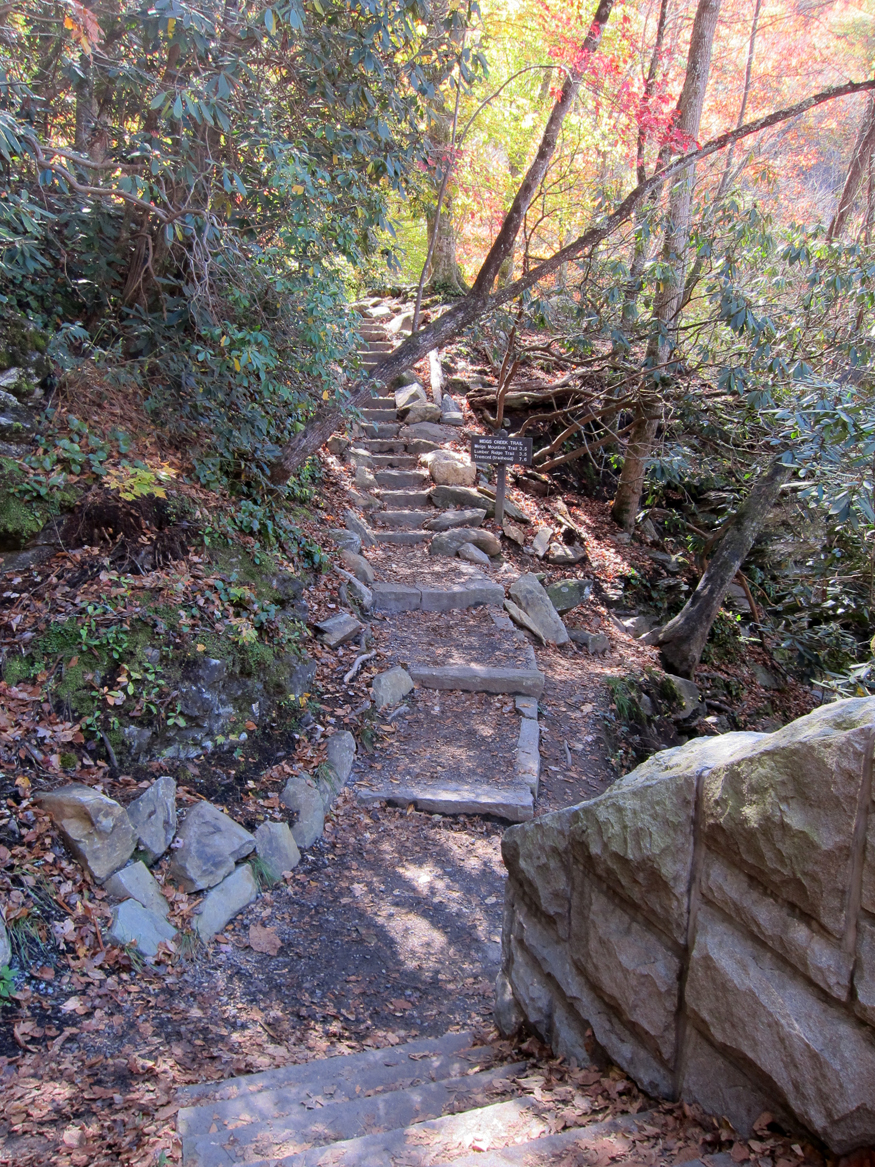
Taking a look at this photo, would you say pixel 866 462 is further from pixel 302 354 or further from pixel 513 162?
pixel 513 162

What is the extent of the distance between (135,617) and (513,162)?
1427 centimetres

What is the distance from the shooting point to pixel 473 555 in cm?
919

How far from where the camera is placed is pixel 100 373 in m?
5.80

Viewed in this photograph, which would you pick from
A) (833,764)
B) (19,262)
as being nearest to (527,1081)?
(833,764)

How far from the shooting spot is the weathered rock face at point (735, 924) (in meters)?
1.68

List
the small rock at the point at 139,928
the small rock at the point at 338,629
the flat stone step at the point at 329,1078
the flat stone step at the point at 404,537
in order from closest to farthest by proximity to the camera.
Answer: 1. the flat stone step at the point at 329,1078
2. the small rock at the point at 139,928
3. the small rock at the point at 338,629
4. the flat stone step at the point at 404,537

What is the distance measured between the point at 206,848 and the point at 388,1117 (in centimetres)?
203

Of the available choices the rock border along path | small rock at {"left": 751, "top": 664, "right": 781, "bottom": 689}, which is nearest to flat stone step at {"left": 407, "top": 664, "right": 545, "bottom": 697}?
the rock border along path

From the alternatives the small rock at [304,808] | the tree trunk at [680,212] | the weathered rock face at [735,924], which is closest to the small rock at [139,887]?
the small rock at [304,808]

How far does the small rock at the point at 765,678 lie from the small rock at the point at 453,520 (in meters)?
4.24

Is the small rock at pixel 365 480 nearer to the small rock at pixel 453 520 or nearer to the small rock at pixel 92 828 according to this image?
the small rock at pixel 453 520

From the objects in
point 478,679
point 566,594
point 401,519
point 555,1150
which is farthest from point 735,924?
point 401,519

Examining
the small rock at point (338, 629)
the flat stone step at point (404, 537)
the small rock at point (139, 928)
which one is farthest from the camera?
the flat stone step at point (404, 537)

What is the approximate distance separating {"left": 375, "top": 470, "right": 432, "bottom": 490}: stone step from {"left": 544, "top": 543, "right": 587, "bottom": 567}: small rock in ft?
6.43
